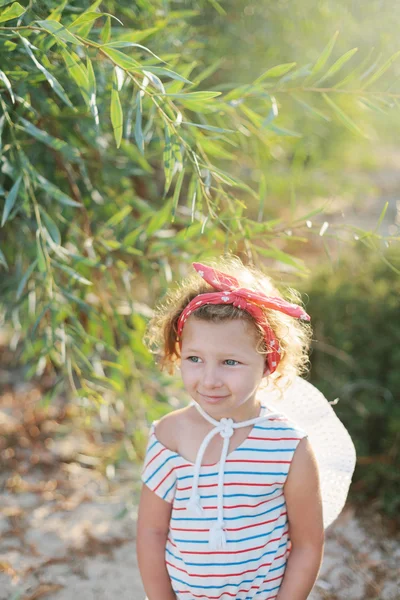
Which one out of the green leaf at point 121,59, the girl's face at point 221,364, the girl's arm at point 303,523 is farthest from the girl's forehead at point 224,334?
the green leaf at point 121,59

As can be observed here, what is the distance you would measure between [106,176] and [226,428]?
118cm

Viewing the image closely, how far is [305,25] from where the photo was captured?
9.12ft

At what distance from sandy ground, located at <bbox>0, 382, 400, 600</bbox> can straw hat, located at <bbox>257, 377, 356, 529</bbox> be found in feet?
2.32

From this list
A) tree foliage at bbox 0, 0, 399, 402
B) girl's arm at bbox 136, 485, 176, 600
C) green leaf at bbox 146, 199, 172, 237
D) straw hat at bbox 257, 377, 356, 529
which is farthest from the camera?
green leaf at bbox 146, 199, 172, 237

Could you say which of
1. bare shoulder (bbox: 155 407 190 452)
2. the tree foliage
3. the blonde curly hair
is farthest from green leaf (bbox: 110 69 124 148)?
bare shoulder (bbox: 155 407 190 452)

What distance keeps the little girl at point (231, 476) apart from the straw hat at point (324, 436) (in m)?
0.15

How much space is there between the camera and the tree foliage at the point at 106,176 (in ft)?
5.50

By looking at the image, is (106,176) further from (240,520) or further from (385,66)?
(240,520)

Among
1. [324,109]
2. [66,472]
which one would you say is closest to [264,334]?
[66,472]

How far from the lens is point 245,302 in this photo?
1.37 metres

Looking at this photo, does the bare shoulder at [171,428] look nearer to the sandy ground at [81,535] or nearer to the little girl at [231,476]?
the little girl at [231,476]

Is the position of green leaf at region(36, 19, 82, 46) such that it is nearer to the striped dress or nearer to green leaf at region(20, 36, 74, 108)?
green leaf at region(20, 36, 74, 108)

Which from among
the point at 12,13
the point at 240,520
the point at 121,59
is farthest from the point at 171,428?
the point at 12,13

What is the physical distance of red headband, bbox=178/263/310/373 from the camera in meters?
1.37
